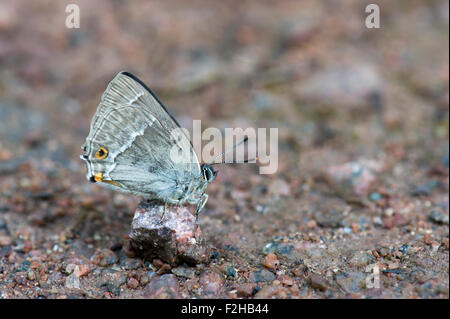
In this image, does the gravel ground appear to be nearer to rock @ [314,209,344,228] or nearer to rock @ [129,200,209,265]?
rock @ [314,209,344,228]

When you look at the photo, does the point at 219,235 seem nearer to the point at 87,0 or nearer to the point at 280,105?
the point at 280,105

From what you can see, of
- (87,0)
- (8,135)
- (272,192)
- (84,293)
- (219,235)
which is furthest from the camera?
(87,0)

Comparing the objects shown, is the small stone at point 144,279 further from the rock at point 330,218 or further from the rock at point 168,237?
the rock at point 330,218

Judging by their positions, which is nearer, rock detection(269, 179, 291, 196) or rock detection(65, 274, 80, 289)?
rock detection(65, 274, 80, 289)

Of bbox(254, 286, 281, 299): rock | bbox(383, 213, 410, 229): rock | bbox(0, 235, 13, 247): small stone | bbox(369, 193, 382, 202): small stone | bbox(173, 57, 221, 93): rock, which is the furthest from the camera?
bbox(173, 57, 221, 93): rock

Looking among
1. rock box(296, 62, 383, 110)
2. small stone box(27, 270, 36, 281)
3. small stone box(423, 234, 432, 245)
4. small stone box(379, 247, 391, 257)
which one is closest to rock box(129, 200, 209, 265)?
small stone box(27, 270, 36, 281)

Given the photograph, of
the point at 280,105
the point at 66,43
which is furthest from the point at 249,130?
the point at 66,43

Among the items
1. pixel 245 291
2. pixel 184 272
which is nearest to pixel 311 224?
pixel 245 291
